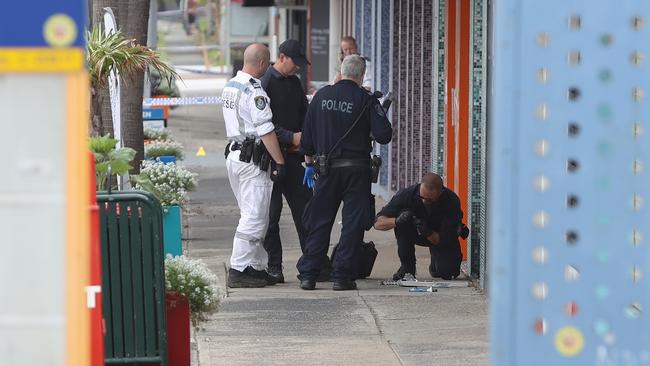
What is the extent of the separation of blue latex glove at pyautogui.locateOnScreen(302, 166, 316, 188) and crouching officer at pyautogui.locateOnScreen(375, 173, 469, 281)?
56 cm

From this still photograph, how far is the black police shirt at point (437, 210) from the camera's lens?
985 centimetres

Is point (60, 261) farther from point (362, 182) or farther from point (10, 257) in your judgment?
point (362, 182)

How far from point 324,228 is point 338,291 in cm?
48

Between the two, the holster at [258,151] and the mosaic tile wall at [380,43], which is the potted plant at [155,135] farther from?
the holster at [258,151]

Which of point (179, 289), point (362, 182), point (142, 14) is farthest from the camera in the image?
point (142, 14)

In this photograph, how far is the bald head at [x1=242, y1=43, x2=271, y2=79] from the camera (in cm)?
952

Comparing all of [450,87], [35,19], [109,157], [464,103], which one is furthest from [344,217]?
[35,19]

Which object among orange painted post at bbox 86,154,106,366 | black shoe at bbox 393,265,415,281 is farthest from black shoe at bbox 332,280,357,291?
orange painted post at bbox 86,154,106,366

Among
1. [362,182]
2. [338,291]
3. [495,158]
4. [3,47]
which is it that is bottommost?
[338,291]

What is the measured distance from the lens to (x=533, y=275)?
3.79 meters

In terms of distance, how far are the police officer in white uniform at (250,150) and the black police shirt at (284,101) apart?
0.12m

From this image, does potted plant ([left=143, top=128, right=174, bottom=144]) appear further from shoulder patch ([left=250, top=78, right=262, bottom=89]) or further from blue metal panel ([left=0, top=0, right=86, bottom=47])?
blue metal panel ([left=0, top=0, right=86, bottom=47])

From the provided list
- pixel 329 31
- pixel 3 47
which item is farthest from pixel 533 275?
pixel 329 31

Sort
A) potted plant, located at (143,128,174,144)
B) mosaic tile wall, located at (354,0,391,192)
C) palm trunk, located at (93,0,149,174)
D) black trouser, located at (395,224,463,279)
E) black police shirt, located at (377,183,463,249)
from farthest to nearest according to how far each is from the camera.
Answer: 1. potted plant, located at (143,128,174,144)
2. mosaic tile wall, located at (354,0,391,192)
3. palm trunk, located at (93,0,149,174)
4. black trouser, located at (395,224,463,279)
5. black police shirt, located at (377,183,463,249)
